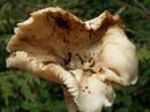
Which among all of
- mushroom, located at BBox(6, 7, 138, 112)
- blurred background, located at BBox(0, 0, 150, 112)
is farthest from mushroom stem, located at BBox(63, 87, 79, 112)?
blurred background, located at BBox(0, 0, 150, 112)

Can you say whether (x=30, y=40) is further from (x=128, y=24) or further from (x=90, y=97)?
(x=128, y=24)

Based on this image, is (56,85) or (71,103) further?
(56,85)

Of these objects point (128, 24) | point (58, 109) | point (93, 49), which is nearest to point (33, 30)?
point (93, 49)

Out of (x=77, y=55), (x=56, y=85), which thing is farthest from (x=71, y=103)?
(x=56, y=85)

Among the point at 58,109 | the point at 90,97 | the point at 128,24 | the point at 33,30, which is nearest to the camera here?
the point at 90,97

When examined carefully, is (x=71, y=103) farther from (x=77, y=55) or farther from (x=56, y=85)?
(x=56, y=85)

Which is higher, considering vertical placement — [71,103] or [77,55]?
[77,55]
